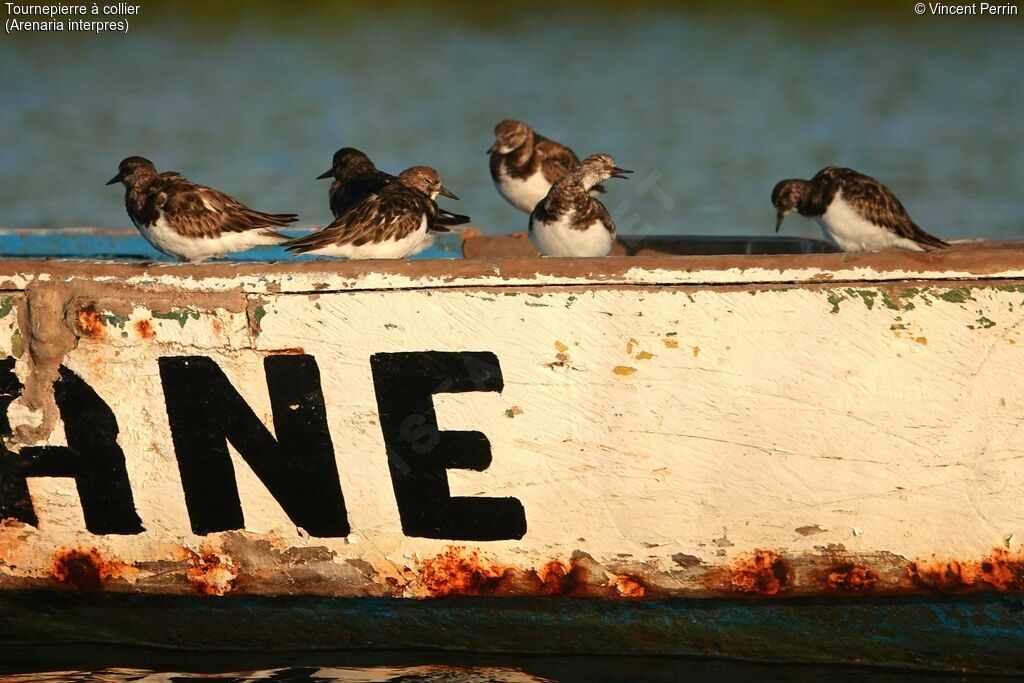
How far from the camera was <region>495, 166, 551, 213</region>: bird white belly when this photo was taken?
10.4 m

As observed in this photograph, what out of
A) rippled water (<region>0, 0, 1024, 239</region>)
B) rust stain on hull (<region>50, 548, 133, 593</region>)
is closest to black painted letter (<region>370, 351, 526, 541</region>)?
rust stain on hull (<region>50, 548, 133, 593</region>)

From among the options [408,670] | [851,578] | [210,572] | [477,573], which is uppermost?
[210,572]

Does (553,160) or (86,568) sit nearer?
(86,568)

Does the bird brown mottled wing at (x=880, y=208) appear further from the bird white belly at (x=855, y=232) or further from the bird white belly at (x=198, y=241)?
the bird white belly at (x=198, y=241)

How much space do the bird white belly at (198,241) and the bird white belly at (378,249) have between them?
0.49 m

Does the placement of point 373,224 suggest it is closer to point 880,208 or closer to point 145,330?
point 145,330

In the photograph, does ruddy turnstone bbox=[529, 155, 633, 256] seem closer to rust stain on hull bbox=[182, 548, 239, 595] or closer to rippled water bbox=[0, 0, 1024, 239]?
rust stain on hull bbox=[182, 548, 239, 595]

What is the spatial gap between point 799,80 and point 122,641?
2303 centimetres

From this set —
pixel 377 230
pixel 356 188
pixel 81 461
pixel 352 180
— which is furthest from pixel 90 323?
pixel 352 180

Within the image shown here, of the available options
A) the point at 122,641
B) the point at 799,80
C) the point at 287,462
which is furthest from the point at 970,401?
the point at 799,80

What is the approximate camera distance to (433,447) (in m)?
5.48

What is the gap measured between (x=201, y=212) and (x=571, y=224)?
1.98 metres

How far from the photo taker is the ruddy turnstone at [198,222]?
7.39m

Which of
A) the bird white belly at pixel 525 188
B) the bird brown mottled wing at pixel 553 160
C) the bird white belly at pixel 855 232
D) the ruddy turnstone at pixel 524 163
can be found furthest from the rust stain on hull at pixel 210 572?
the bird brown mottled wing at pixel 553 160
